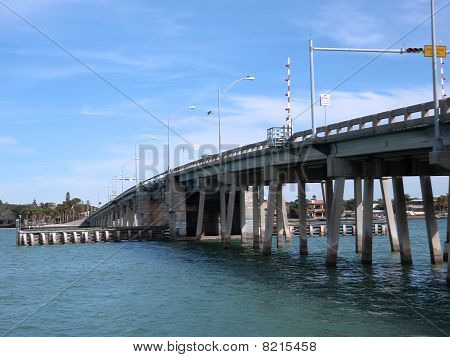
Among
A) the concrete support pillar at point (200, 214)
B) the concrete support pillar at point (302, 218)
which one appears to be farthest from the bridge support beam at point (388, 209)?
the concrete support pillar at point (200, 214)

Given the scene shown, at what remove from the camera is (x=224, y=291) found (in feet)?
102

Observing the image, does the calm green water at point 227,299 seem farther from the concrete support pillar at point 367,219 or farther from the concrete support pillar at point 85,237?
the concrete support pillar at point 85,237

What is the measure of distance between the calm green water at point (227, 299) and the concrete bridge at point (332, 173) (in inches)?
152

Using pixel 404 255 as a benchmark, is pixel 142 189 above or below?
above

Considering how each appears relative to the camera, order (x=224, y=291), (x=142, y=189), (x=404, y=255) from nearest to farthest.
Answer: (x=224, y=291) < (x=404, y=255) < (x=142, y=189)

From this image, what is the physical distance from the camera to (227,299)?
28453 millimetres

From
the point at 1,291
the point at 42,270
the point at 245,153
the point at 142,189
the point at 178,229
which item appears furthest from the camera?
Answer: the point at 142,189

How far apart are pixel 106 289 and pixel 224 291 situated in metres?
6.73

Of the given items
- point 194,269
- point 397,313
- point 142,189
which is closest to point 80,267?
point 194,269

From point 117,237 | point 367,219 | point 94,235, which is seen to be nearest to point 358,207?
point 367,219

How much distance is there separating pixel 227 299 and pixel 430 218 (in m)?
17.8

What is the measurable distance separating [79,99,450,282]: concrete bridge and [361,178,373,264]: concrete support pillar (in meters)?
0.04

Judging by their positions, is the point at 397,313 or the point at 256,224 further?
the point at 256,224
